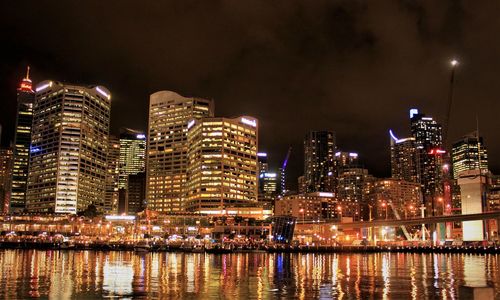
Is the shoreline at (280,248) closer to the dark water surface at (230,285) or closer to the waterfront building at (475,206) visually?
the waterfront building at (475,206)

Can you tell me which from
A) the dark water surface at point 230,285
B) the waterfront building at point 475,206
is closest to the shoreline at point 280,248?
the waterfront building at point 475,206

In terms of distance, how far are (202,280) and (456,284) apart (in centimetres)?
2762

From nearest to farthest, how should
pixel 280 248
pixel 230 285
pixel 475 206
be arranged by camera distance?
pixel 230 285, pixel 280 248, pixel 475 206

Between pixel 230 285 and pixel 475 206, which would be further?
pixel 475 206

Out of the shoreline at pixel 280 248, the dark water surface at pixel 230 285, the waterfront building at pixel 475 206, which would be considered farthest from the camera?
the waterfront building at pixel 475 206

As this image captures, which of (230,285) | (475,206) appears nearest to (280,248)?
(475,206)

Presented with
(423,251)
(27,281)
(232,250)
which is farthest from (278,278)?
(423,251)

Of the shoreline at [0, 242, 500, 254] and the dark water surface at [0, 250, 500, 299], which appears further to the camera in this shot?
the shoreline at [0, 242, 500, 254]

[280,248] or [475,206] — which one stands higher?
[475,206]

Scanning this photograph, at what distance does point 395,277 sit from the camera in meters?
66.8

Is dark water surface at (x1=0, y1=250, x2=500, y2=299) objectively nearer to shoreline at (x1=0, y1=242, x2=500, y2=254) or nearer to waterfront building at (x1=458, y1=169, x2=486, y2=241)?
shoreline at (x1=0, y1=242, x2=500, y2=254)

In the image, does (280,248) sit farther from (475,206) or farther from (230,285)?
(230,285)

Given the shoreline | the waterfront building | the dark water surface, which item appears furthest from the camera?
the waterfront building

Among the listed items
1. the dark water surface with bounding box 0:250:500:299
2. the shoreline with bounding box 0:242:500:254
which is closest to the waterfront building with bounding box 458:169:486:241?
the shoreline with bounding box 0:242:500:254
